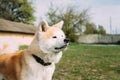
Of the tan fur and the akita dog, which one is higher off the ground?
the tan fur

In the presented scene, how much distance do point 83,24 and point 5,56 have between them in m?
53.3

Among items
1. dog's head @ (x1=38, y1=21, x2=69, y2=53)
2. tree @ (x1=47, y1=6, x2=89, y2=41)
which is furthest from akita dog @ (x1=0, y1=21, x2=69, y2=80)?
tree @ (x1=47, y1=6, x2=89, y2=41)

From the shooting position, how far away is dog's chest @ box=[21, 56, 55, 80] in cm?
457

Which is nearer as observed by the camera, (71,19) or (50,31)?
(50,31)

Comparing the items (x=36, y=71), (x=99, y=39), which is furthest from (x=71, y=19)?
(x=36, y=71)

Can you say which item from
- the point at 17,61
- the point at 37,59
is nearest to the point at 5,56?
the point at 17,61

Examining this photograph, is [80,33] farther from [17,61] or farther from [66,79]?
[17,61]

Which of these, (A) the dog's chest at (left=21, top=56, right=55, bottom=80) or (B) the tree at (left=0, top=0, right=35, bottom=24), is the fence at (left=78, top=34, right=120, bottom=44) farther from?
(A) the dog's chest at (left=21, top=56, right=55, bottom=80)

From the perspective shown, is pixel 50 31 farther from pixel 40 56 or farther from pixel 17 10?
pixel 17 10

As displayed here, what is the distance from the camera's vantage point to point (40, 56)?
14.8 feet

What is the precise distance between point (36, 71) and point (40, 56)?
0.24 metres

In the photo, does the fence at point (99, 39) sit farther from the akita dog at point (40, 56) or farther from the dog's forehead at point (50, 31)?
the dog's forehead at point (50, 31)

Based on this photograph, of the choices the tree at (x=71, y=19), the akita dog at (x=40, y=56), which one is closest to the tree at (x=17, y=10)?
the tree at (x=71, y=19)

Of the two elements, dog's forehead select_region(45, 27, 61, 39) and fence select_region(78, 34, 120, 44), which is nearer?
dog's forehead select_region(45, 27, 61, 39)
